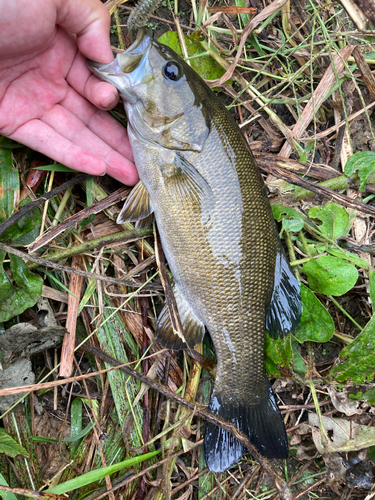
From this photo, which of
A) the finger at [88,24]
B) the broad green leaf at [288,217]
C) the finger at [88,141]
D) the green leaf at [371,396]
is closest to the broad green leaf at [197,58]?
the finger at [88,24]

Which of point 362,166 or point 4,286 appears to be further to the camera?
point 362,166

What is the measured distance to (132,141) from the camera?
249cm

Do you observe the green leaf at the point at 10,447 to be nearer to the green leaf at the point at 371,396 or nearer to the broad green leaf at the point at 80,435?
the broad green leaf at the point at 80,435

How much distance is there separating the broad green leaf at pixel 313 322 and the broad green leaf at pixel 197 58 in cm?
170

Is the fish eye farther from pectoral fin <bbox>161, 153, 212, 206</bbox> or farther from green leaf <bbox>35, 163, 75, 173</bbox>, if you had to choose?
green leaf <bbox>35, 163, 75, 173</bbox>

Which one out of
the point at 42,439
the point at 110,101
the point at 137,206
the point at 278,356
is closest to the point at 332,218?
the point at 278,356

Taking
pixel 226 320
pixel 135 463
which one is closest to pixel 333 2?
pixel 226 320

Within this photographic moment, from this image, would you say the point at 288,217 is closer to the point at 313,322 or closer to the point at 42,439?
the point at 313,322

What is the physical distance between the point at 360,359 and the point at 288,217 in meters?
1.05

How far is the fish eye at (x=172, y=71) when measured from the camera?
2.31m

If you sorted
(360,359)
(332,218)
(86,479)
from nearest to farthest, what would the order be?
(86,479) < (360,359) < (332,218)

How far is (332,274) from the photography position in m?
2.57

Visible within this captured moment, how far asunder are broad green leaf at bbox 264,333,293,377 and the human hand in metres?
1.44

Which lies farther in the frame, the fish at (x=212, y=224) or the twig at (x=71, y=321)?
the twig at (x=71, y=321)
